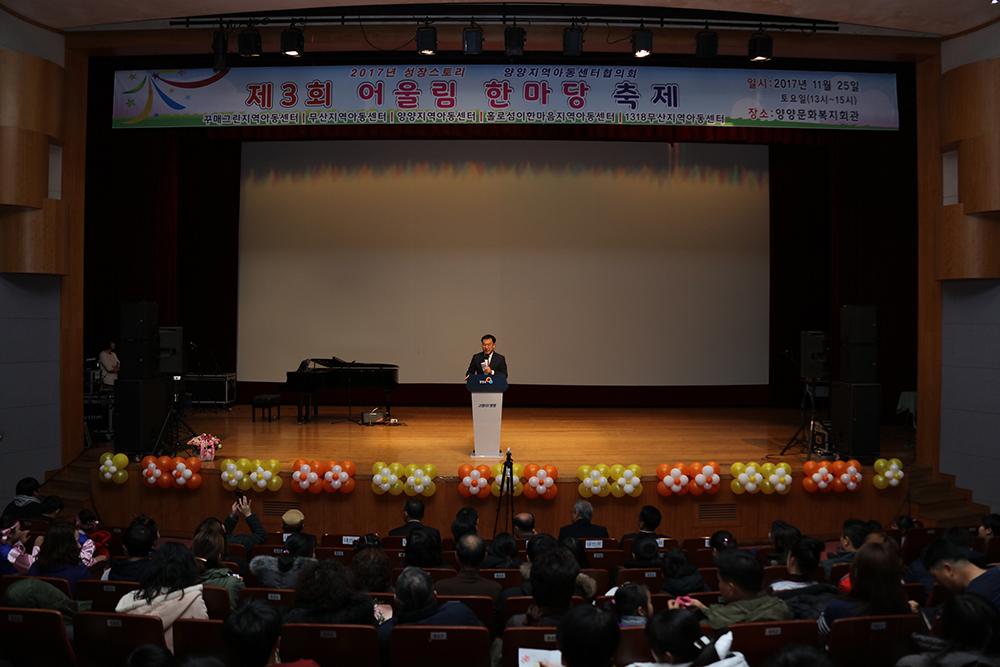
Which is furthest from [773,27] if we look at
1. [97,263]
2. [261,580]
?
[97,263]

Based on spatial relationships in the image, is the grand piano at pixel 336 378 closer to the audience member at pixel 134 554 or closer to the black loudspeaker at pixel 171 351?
the black loudspeaker at pixel 171 351

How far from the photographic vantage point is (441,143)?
12336mm

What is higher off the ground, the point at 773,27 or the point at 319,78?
the point at 773,27

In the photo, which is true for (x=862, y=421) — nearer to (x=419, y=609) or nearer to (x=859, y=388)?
(x=859, y=388)

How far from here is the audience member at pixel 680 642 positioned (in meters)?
2.42

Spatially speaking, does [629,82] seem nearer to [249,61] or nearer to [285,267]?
[249,61]

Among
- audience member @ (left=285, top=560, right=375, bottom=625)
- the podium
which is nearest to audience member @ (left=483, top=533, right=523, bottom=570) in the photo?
audience member @ (left=285, top=560, right=375, bottom=625)

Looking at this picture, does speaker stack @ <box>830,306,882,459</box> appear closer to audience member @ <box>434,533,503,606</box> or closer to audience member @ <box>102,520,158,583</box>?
audience member @ <box>434,533,503,606</box>

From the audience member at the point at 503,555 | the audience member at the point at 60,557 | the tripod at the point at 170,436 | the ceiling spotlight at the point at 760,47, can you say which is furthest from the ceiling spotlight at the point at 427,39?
the audience member at the point at 60,557

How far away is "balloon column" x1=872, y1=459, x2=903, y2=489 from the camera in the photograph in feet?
24.6

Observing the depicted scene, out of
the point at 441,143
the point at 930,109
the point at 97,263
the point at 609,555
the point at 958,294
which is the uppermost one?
the point at 441,143

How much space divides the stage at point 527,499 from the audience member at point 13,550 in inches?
106

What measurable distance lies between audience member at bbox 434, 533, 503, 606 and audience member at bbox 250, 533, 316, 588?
0.76 meters

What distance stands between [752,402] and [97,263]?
10.7 metres
